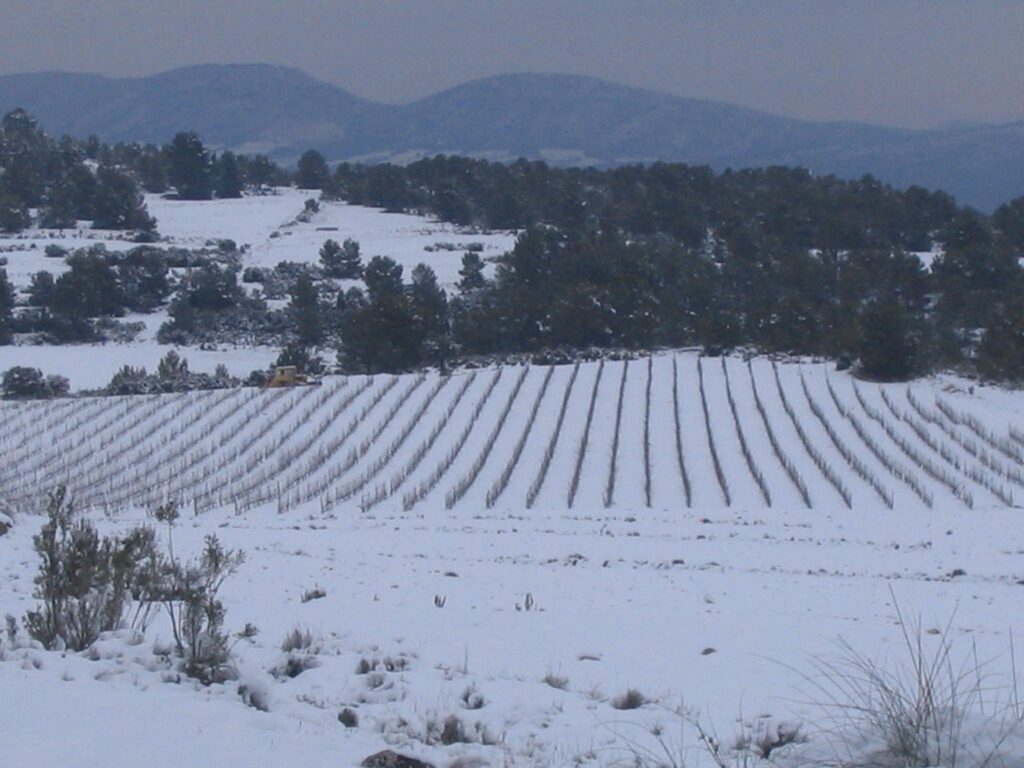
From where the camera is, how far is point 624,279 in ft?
148

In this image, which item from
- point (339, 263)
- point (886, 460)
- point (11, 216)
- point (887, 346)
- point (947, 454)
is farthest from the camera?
point (11, 216)

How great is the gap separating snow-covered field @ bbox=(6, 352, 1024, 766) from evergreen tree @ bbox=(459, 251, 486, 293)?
66.8 ft

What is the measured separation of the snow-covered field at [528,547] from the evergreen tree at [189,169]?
56.3 metres

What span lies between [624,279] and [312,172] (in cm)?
5103

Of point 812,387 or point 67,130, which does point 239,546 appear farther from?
point 67,130

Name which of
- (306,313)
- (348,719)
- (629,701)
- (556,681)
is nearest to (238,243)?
(306,313)

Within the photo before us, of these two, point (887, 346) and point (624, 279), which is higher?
point (624, 279)

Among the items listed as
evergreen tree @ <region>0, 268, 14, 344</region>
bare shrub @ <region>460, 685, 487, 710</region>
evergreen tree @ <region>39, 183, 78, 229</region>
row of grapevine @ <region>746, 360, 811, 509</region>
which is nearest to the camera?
bare shrub @ <region>460, 685, 487, 710</region>

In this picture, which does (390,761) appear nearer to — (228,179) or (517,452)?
(517,452)

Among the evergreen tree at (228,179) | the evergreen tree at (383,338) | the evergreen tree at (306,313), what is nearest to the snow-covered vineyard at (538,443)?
the evergreen tree at (383,338)

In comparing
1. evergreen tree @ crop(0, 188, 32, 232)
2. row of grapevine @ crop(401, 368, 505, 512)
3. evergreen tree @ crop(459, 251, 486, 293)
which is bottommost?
row of grapevine @ crop(401, 368, 505, 512)

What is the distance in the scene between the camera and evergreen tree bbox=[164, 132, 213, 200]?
82.4 meters

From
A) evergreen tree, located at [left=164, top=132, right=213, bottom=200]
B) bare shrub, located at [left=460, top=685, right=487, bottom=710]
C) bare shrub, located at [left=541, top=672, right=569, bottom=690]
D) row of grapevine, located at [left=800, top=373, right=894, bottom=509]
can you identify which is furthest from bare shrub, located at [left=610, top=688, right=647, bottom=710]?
evergreen tree, located at [left=164, top=132, right=213, bottom=200]

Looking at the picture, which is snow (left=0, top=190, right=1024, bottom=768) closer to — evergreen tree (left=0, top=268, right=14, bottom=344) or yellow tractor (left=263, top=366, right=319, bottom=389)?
yellow tractor (left=263, top=366, right=319, bottom=389)
